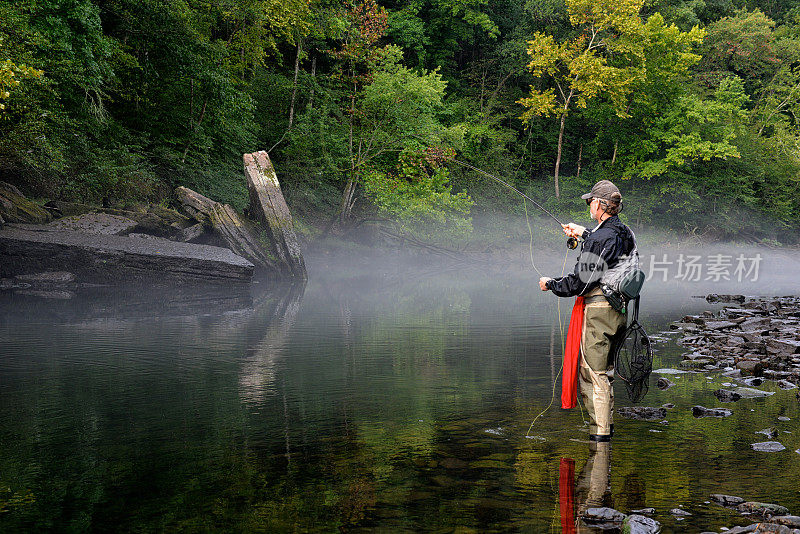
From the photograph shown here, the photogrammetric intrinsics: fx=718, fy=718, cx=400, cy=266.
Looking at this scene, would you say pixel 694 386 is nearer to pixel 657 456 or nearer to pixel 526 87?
pixel 657 456

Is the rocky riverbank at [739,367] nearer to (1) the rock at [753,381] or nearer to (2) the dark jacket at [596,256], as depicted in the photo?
(1) the rock at [753,381]

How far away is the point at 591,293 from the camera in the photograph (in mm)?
5254

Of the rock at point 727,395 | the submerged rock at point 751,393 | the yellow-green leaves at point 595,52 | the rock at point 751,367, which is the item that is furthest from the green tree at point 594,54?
the rock at point 727,395

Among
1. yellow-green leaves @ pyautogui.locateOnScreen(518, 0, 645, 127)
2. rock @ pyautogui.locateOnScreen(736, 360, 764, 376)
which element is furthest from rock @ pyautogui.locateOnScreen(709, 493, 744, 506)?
yellow-green leaves @ pyautogui.locateOnScreen(518, 0, 645, 127)

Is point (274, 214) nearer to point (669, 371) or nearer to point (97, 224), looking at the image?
point (97, 224)

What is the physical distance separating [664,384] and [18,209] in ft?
51.0

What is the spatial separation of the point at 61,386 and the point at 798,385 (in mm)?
7069

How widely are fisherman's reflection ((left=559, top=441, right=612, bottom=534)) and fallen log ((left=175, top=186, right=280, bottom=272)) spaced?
52.9ft

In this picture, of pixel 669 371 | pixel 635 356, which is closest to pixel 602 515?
pixel 635 356

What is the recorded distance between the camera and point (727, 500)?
3.75 meters

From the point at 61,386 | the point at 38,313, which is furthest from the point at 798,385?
the point at 38,313

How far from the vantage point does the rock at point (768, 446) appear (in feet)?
15.5

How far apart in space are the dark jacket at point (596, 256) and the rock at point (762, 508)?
1.89 metres

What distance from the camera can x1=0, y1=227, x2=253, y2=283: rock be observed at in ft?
52.3
